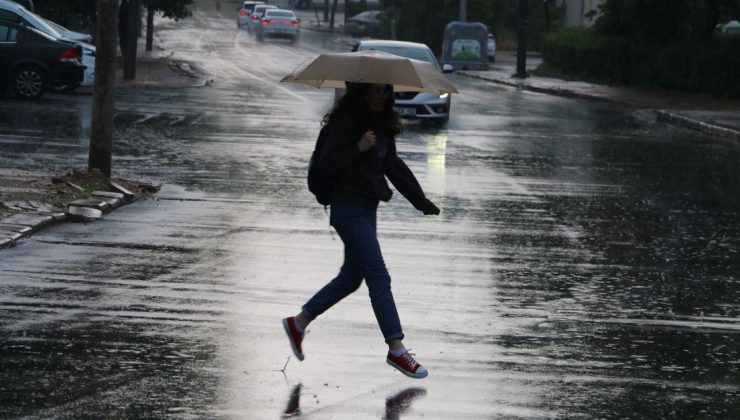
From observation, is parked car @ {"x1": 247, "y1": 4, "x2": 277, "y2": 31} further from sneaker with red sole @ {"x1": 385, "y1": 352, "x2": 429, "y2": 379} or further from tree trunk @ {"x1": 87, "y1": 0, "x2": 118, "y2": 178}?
sneaker with red sole @ {"x1": 385, "y1": 352, "x2": 429, "y2": 379}

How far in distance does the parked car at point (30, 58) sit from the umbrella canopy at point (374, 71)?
21.7 metres

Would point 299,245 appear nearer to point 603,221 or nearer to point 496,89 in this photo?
point 603,221

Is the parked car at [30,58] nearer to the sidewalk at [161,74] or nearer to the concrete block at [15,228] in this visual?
the sidewalk at [161,74]

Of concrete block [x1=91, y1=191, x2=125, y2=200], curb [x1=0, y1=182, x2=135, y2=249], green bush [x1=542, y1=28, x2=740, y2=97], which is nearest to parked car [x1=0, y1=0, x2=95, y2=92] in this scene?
concrete block [x1=91, y1=191, x2=125, y2=200]

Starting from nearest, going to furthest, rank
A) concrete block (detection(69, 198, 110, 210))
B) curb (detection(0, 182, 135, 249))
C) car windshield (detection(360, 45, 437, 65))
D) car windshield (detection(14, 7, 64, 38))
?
curb (detection(0, 182, 135, 249)) → concrete block (detection(69, 198, 110, 210)) → car windshield (detection(360, 45, 437, 65)) → car windshield (detection(14, 7, 64, 38))

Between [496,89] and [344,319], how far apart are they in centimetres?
3478

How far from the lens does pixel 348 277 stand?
7875mm

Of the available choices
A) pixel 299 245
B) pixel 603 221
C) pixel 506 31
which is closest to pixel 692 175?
pixel 603 221

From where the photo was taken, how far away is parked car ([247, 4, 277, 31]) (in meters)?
81.0

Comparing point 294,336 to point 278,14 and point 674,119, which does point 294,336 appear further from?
point 278,14

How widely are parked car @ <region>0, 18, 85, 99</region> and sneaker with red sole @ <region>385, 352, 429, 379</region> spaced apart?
22.7m

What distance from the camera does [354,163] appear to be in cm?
757

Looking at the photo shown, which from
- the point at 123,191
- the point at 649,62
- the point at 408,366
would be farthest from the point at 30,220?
the point at 649,62

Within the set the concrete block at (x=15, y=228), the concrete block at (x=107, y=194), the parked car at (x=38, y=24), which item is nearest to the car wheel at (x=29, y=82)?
the parked car at (x=38, y=24)
